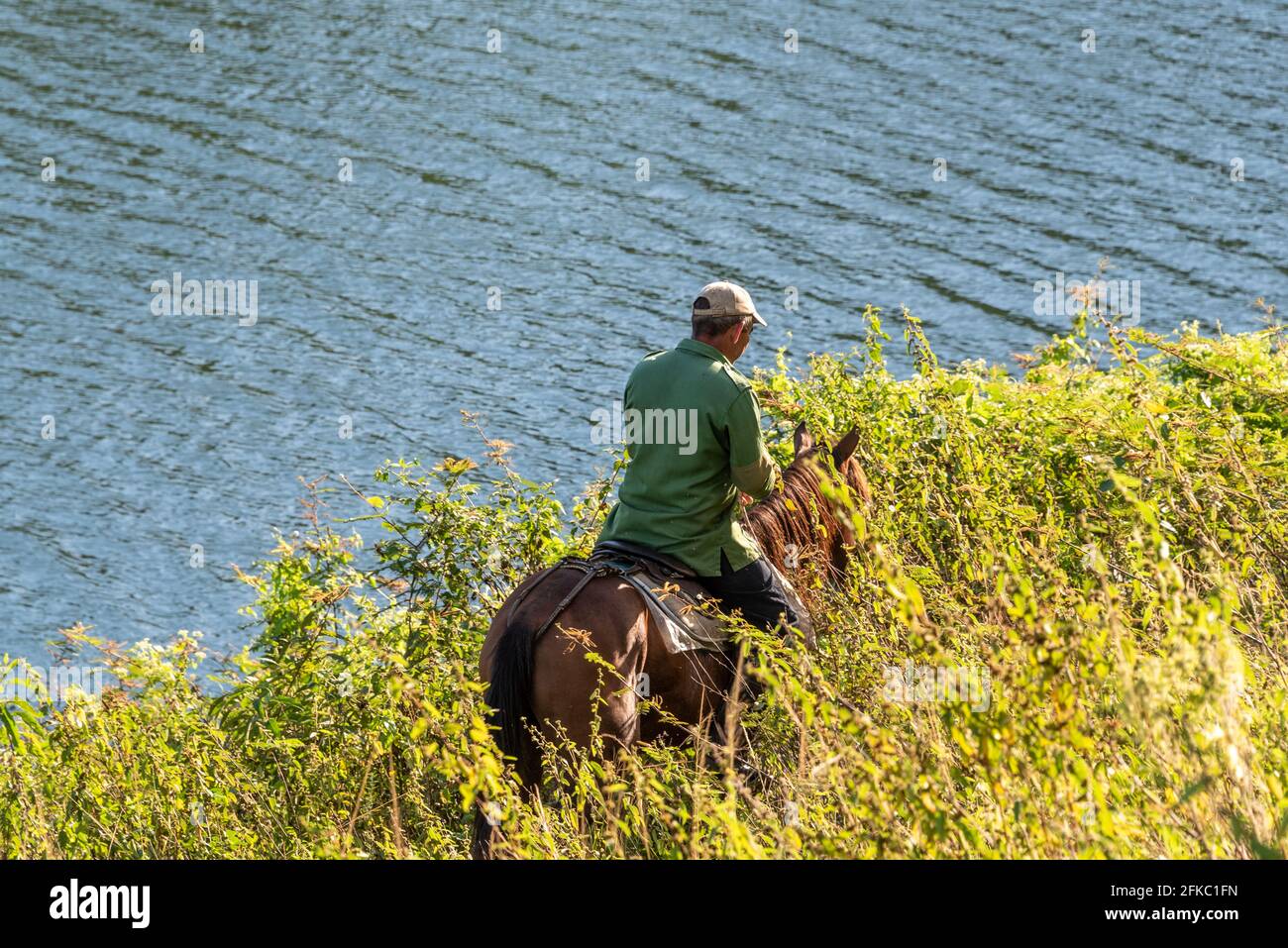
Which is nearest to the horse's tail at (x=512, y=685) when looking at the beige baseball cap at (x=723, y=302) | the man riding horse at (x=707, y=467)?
the man riding horse at (x=707, y=467)

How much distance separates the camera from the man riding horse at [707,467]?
23.4 ft

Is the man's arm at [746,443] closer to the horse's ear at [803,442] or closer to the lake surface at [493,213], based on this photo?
the horse's ear at [803,442]

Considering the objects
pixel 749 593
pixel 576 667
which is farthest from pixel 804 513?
pixel 576 667

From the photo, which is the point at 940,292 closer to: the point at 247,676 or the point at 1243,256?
the point at 1243,256

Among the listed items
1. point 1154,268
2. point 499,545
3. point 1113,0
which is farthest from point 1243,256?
point 499,545

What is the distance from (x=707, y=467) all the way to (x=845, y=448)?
111 centimetres

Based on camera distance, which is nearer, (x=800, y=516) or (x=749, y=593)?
(x=749, y=593)

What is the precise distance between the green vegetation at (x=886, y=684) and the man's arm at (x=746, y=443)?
702 millimetres

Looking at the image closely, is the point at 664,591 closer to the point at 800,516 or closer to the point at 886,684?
the point at 886,684

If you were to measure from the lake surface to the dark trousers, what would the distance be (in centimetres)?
696

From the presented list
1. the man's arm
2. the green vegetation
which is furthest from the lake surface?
the man's arm

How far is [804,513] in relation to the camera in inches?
312

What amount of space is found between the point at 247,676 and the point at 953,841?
21.5 ft

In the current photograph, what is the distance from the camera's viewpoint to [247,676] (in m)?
9.84
